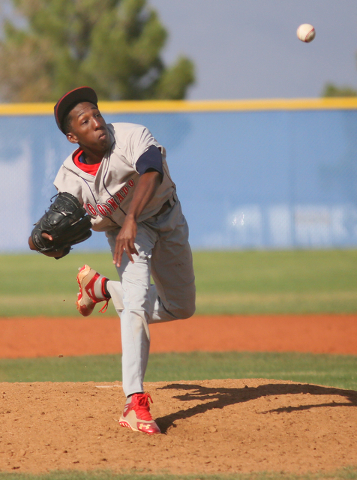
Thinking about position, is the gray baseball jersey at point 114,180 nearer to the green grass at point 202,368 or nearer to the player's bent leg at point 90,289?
the player's bent leg at point 90,289

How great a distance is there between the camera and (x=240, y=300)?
29.7 feet

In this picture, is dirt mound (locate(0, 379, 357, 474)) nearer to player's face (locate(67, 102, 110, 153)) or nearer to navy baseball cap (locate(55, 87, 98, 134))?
player's face (locate(67, 102, 110, 153))

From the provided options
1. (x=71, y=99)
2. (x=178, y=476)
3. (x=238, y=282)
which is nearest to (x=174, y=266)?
(x=71, y=99)

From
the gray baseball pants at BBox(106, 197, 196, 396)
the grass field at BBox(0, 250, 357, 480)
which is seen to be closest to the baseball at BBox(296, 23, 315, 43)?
the gray baseball pants at BBox(106, 197, 196, 396)

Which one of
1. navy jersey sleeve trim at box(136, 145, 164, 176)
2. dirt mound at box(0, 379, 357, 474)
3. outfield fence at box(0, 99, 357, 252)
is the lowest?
dirt mound at box(0, 379, 357, 474)

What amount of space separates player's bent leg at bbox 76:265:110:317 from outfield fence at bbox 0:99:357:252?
1243 cm

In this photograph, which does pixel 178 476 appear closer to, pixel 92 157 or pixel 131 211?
pixel 131 211

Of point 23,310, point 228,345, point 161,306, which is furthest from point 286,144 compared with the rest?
point 161,306

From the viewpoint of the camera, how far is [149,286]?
118 inches

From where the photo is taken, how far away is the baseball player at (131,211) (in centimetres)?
287

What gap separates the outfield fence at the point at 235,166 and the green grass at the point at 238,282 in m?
0.73

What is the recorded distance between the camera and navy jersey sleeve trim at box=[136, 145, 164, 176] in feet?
9.37

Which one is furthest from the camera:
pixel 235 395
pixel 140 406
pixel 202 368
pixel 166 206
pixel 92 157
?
pixel 202 368

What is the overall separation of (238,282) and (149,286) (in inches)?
318
